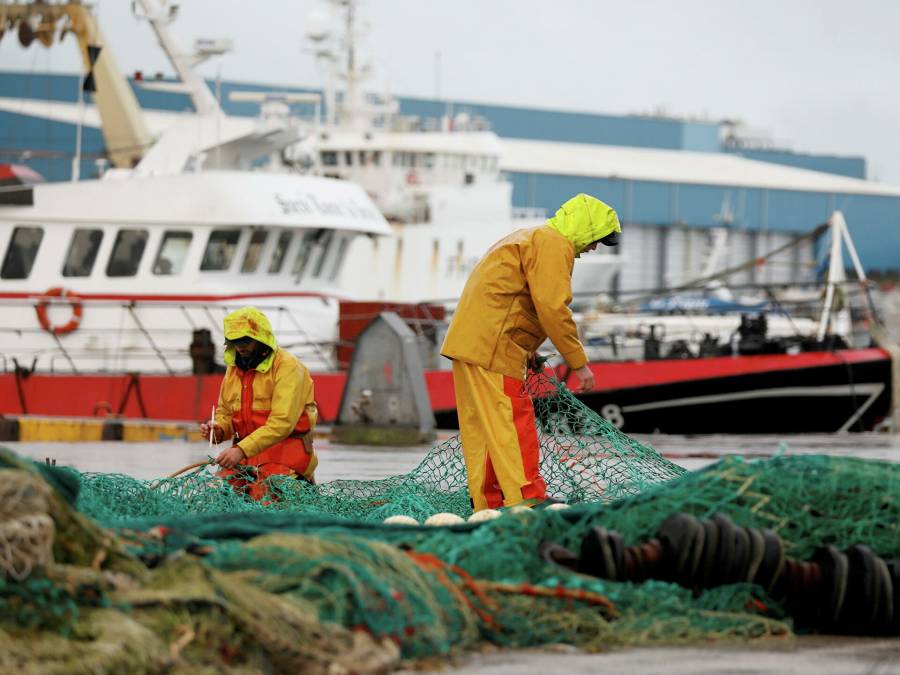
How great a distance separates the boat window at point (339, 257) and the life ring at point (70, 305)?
10.9ft

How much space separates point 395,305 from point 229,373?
13.8 m

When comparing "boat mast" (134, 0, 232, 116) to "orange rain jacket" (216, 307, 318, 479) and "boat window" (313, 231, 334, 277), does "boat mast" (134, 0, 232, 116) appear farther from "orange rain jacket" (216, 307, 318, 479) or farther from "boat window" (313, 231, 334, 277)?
"orange rain jacket" (216, 307, 318, 479)

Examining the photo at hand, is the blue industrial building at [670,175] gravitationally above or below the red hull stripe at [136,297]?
above

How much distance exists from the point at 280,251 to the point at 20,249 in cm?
306

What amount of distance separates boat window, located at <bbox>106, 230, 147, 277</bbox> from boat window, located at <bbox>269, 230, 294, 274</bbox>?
1575 millimetres

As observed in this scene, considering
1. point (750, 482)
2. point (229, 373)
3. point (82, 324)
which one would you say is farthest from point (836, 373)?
point (750, 482)

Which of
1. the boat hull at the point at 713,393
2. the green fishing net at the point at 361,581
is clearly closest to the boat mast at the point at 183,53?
the boat hull at the point at 713,393

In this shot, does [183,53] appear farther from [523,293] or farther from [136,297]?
[523,293]

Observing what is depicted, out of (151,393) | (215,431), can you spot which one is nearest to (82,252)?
(151,393)

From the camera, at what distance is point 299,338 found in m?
20.1

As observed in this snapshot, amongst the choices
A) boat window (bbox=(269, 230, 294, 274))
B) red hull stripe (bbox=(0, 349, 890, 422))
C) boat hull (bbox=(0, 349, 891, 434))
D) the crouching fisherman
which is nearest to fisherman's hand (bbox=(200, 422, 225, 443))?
the crouching fisherman

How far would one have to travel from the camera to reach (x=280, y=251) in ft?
66.6

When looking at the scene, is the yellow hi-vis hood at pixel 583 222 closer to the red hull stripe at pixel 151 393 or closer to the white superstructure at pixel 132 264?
the red hull stripe at pixel 151 393

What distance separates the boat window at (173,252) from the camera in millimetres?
19609
